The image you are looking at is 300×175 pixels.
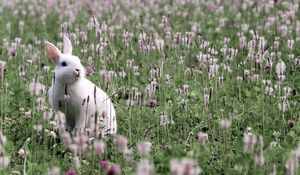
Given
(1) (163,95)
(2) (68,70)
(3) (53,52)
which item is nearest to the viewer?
(2) (68,70)

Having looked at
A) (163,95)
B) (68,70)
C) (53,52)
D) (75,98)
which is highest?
(53,52)

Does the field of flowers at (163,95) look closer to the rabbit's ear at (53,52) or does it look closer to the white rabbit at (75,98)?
the white rabbit at (75,98)

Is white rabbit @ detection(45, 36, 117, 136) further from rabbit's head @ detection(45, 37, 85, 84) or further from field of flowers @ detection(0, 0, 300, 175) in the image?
field of flowers @ detection(0, 0, 300, 175)

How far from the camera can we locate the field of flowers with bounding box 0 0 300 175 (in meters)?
4.85

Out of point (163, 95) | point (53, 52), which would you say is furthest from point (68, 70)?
point (163, 95)

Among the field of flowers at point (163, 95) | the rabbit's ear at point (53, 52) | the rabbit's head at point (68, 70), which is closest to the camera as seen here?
the field of flowers at point (163, 95)

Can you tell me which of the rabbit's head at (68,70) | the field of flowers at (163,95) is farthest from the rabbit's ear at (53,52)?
the field of flowers at (163,95)

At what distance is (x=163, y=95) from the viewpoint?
24.5 feet

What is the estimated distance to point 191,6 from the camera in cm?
1284

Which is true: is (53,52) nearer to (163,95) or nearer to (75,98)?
(75,98)

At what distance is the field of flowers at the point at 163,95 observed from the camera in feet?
15.9

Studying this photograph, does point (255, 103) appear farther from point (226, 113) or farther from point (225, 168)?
point (225, 168)

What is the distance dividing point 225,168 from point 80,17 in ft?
24.7

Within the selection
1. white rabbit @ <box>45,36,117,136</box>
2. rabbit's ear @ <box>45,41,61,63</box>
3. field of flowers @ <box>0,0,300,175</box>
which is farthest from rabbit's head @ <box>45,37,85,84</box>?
field of flowers @ <box>0,0,300,175</box>
